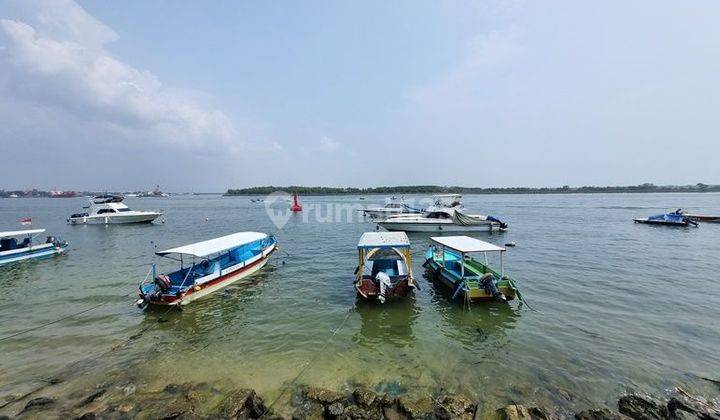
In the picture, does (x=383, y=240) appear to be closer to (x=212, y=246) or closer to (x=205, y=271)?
(x=212, y=246)

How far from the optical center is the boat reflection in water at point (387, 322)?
37.5ft

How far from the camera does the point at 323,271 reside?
21188 mm

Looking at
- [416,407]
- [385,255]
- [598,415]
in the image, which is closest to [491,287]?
[385,255]

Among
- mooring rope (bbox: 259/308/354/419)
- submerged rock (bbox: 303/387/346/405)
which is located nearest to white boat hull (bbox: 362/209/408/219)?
mooring rope (bbox: 259/308/354/419)

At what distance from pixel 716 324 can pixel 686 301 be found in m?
2.87

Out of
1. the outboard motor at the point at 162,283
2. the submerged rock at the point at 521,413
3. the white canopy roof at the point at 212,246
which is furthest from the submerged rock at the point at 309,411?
the outboard motor at the point at 162,283

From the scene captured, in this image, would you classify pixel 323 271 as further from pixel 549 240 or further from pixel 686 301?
pixel 549 240

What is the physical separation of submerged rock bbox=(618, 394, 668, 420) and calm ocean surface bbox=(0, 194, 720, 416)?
0.34 meters

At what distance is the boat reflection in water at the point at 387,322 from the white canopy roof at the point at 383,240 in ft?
8.63

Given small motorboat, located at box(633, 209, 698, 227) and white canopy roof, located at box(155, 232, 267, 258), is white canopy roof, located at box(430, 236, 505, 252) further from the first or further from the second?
small motorboat, located at box(633, 209, 698, 227)

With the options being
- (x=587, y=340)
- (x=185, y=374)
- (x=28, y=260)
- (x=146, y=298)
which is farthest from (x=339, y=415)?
Answer: (x=28, y=260)

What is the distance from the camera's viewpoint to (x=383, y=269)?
54.5 ft

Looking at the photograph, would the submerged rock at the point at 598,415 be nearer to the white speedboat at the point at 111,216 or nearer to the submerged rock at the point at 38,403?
the submerged rock at the point at 38,403

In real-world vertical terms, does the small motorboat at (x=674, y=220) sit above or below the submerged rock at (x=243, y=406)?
above
